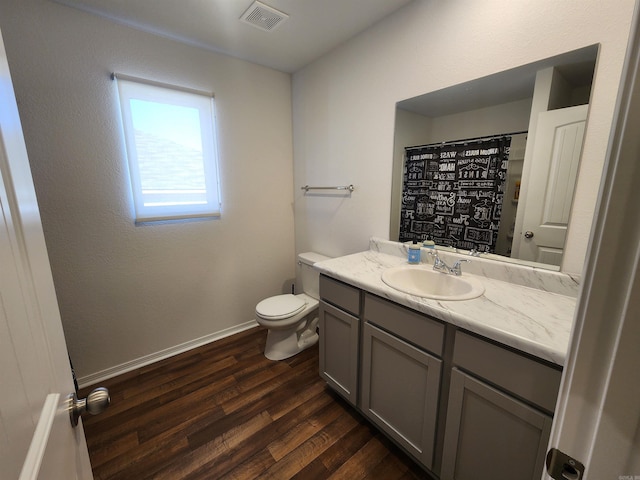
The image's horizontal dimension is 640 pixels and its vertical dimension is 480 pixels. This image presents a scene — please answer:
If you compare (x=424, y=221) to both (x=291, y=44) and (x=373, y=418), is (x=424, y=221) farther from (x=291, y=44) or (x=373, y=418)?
(x=291, y=44)

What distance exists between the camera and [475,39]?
134cm

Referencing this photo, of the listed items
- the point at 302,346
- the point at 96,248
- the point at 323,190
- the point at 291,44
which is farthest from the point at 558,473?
the point at 291,44

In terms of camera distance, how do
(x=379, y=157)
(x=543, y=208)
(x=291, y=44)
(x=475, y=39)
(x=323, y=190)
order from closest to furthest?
(x=543, y=208) < (x=475, y=39) < (x=379, y=157) < (x=291, y=44) < (x=323, y=190)

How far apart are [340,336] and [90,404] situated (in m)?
1.20

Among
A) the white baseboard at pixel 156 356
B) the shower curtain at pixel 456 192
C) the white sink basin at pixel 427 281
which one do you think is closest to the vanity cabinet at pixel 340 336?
the white sink basin at pixel 427 281

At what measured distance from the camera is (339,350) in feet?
5.25

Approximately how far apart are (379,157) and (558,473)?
1.71 meters

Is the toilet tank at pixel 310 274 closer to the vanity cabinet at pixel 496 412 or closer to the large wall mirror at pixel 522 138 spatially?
the large wall mirror at pixel 522 138

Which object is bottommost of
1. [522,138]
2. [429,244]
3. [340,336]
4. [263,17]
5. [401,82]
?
[340,336]

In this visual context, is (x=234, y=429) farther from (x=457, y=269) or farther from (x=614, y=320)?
(x=614, y=320)

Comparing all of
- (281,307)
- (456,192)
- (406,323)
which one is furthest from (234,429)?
(456,192)

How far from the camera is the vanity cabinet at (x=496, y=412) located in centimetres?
84

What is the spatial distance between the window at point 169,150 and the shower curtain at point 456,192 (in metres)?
1.54

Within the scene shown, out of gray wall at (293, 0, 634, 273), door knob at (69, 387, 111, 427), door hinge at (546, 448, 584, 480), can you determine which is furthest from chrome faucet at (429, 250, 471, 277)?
door knob at (69, 387, 111, 427)
